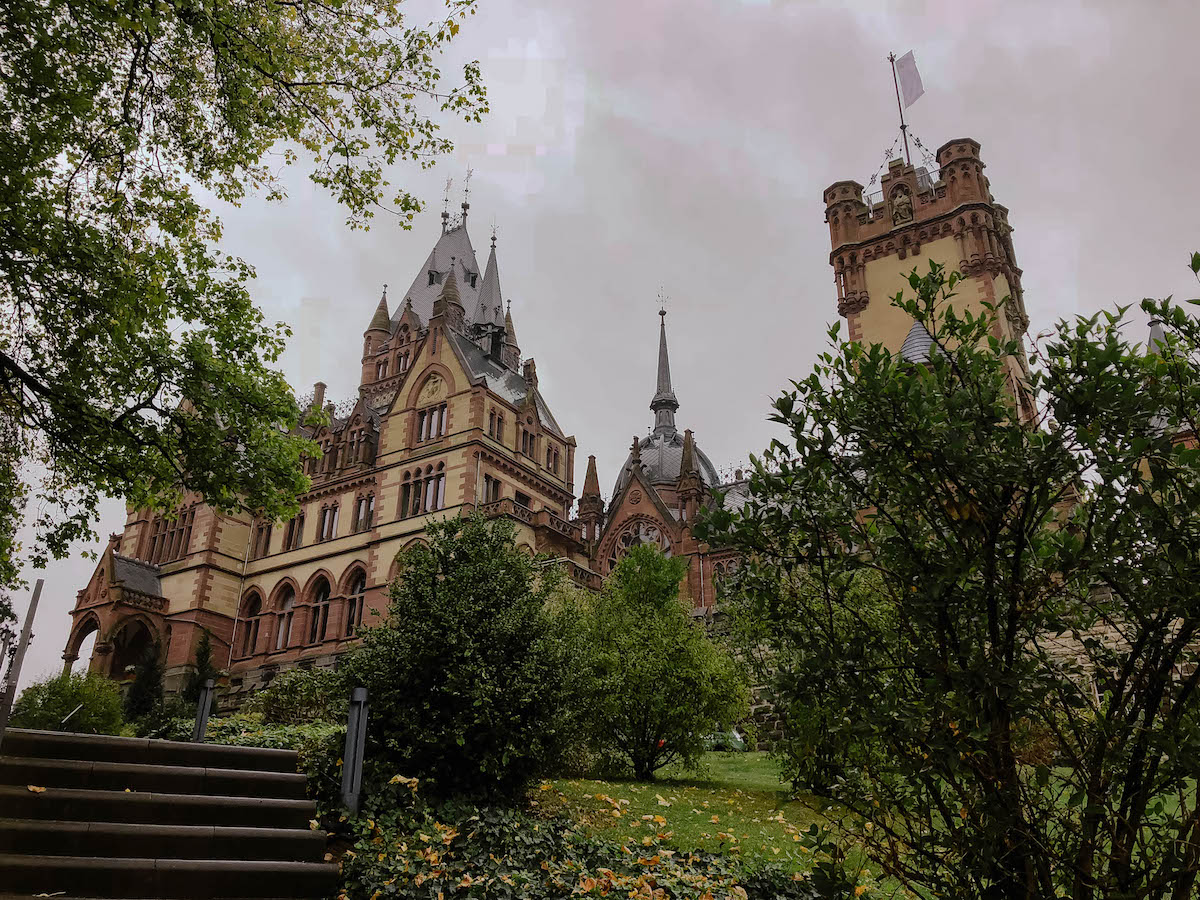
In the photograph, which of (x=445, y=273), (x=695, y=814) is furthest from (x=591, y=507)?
(x=695, y=814)

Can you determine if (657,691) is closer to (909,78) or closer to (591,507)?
(591,507)

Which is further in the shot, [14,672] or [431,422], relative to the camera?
[431,422]

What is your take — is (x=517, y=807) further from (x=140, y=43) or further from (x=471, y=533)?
(x=140, y=43)

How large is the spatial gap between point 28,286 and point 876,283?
105 ft

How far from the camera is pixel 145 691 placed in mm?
33031

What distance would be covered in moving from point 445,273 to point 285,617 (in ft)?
84.5

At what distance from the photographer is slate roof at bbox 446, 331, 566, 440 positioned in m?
40.1

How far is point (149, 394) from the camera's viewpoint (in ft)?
36.7

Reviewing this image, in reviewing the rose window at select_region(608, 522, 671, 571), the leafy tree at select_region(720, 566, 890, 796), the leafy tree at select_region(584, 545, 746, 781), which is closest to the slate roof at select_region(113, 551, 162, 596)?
the rose window at select_region(608, 522, 671, 571)

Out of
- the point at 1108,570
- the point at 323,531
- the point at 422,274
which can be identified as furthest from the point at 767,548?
the point at 422,274

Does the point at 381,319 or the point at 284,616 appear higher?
the point at 381,319

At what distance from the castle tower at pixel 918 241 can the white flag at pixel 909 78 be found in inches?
142

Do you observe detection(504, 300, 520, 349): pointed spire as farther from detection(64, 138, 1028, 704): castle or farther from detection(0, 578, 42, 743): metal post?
detection(0, 578, 42, 743): metal post

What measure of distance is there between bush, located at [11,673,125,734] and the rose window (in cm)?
2283
